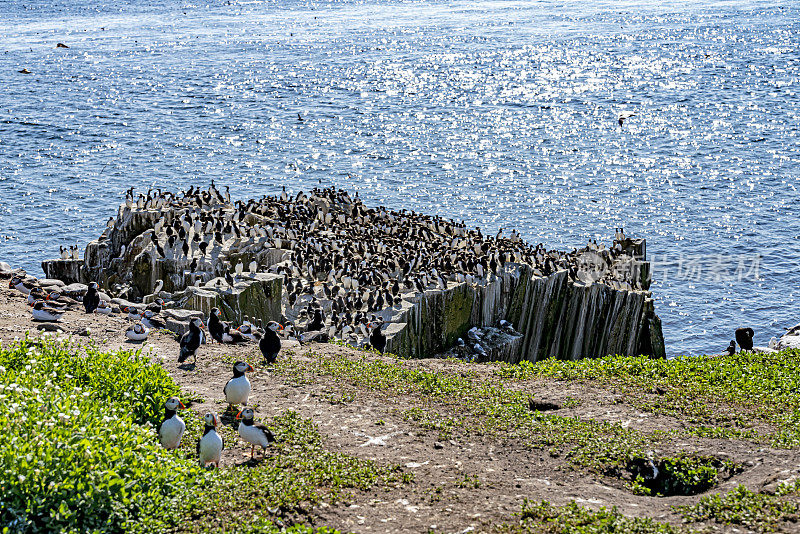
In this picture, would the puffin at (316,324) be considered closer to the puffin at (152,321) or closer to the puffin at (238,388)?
the puffin at (152,321)

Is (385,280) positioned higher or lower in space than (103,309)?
lower

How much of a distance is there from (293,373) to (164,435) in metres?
5.69

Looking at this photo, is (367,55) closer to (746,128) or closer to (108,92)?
(108,92)

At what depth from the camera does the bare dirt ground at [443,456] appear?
13922mm

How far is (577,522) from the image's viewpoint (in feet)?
44.1

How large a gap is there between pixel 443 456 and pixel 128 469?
19.5ft

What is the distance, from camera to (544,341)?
3356cm

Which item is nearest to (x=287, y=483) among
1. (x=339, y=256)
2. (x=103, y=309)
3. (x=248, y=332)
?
(x=248, y=332)

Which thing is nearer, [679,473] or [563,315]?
[679,473]

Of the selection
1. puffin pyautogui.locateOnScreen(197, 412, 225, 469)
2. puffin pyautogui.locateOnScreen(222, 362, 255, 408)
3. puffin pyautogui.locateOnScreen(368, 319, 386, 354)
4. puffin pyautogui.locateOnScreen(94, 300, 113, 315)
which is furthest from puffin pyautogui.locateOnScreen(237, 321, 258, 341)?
puffin pyautogui.locateOnScreen(197, 412, 225, 469)

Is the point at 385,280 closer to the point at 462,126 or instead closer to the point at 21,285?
the point at 21,285

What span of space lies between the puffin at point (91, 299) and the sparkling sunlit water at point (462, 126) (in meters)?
24.8

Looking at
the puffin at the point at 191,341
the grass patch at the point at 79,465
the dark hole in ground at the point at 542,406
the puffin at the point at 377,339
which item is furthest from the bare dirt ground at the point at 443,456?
the puffin at the point at 377,339

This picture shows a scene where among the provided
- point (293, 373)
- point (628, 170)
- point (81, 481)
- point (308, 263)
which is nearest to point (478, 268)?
point (308, 263)
